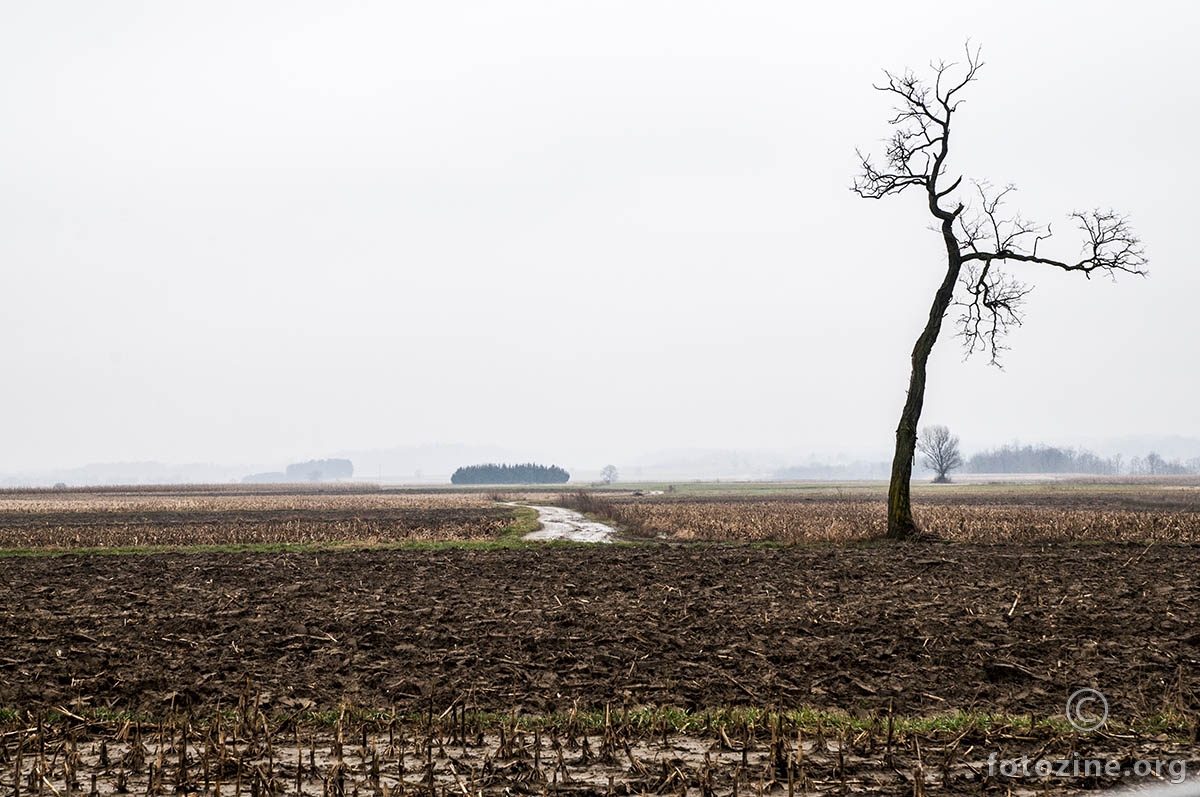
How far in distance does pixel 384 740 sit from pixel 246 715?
6.31 feet

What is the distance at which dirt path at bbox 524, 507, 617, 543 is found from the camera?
1558 inches

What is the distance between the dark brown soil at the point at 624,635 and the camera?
11.6 m

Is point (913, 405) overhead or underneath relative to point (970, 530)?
overhead

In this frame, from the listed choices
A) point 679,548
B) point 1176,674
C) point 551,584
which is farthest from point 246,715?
point 679,548

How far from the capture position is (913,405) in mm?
30297

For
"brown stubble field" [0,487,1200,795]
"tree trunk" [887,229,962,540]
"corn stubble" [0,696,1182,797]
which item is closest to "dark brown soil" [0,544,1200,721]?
"brown stubble field" [0,487,1200,795]

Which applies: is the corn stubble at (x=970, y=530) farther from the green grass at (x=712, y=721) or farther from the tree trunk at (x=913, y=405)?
the green grass at (x=712, y=721)

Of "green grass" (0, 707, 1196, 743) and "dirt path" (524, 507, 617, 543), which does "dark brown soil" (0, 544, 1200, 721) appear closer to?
"green grass" (0, 707, 1196, 743)

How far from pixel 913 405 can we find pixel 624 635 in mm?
19275

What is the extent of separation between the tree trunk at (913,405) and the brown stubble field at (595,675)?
7234 mm

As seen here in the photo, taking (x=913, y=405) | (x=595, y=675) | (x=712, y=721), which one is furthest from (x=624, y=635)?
(x=913, y=405)

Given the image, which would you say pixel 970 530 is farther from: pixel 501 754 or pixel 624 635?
pixel 501 754

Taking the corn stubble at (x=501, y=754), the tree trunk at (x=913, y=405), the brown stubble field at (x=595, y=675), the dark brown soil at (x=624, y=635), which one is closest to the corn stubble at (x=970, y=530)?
the tree trunk at (x=913, y=405)

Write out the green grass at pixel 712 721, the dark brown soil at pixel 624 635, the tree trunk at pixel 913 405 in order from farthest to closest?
the tree trunk at pixel 913 405, the dark brown soil at pixel 624 635, the green grass at pixel 712 721
